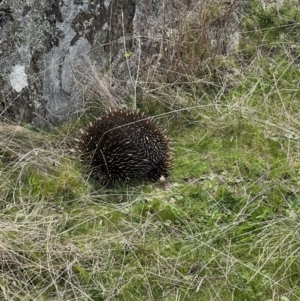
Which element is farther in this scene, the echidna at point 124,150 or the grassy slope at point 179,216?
the echidna at point 124,150

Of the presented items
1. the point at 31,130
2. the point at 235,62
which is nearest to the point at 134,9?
the point at 235,62

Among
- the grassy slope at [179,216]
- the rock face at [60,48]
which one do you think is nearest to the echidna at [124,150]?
the grassy slope at [179,216]

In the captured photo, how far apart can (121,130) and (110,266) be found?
34.1 inches

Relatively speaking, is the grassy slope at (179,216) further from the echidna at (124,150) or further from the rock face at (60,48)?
the rock face at (60,48)

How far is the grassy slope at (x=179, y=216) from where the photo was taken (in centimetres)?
245

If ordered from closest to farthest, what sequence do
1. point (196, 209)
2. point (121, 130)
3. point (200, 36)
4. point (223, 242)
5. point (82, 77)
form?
point (223, 242)
point (196, 209)
point (121, 130)
point (82, 77)
point (200, 36)

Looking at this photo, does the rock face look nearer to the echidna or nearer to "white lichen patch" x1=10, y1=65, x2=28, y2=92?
"white lichen patch" x1=10, y1=65, x2=28, y2=92

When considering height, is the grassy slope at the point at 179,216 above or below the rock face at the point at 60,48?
below

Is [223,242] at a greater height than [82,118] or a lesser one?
lesser

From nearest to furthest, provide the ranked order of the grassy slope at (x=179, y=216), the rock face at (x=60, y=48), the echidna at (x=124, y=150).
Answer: the grassy slope at (x=179, y=216), the echidna at (x=124, y=150), the rock face at (x=60, y=48)

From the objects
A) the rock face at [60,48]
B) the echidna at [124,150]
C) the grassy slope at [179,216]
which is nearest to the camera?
the grassy slope at [179,216]

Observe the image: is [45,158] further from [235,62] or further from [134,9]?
[235,62]

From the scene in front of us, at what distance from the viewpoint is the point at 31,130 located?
11.0ft

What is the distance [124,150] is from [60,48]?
74 cm
